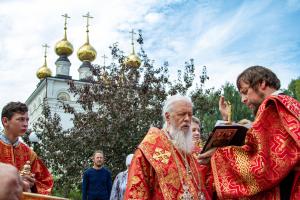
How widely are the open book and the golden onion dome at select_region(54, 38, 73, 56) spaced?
133 feet

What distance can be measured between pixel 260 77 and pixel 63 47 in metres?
41.0

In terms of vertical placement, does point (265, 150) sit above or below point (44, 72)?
below

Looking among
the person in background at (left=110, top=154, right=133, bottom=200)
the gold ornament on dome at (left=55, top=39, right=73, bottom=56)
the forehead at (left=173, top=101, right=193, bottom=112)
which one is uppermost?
the gold ornament on dome at (left=55, top=39, right=73, bottom=56)

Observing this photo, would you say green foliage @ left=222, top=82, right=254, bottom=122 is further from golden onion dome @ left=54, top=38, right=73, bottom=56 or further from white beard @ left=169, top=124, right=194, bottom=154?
white beard @ left=169, top=124, right=194, bottom=154

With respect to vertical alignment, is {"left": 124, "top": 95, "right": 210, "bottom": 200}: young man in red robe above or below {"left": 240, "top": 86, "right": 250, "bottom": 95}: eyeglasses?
below

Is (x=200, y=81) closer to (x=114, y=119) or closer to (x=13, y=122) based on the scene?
(x=114, y=119)

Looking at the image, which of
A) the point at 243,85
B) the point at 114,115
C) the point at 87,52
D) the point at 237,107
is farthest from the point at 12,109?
the point at 237,107

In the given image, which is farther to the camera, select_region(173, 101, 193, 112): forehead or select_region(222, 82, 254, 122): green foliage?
select_region(222, 82, 254, 122): green foliage

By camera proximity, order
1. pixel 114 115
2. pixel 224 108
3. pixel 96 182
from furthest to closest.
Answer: pixel 114 115, pixel 96 182, pixel 224 108

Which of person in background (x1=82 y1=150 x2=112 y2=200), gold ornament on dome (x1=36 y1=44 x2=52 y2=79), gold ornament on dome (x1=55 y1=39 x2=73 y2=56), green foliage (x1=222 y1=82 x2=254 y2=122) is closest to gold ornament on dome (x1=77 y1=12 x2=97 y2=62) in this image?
gold ornament on dome (x1=55 y1=39 x2=73 y2=56)

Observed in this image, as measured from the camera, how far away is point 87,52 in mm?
42625

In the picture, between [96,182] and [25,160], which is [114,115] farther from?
[25,160]

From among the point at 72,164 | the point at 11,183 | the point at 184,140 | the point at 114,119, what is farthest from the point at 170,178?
the point at 72,164

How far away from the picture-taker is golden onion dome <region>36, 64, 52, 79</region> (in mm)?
47241
